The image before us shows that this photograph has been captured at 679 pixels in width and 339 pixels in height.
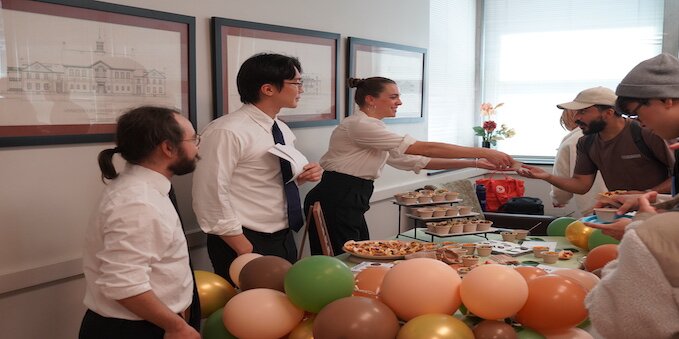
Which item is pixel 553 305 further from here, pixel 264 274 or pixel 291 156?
pixel 291 156

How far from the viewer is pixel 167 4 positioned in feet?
9.46

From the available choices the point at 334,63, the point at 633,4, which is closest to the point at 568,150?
the point at 334,63

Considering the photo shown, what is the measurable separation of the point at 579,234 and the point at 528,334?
1.35m

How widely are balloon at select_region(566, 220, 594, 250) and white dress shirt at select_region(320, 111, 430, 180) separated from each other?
94 centimetres

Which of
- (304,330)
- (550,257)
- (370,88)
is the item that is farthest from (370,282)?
(370,88)

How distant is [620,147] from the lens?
345 cm

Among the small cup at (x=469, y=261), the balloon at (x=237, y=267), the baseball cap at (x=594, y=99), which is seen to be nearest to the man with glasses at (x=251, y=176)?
the balloon at (x=237, y=267)

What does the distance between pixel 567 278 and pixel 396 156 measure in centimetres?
212

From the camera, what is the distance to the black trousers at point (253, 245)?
2.73 meters

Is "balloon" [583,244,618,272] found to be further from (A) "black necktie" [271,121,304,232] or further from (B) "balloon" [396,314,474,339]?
(A) "black necktie" [271,121,304,232]

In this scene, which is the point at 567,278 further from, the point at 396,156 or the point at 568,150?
the point at 568,150

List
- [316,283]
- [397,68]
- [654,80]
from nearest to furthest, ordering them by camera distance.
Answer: [654,80] < [316,283] < [397,68]

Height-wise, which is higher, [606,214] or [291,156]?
[291,156]

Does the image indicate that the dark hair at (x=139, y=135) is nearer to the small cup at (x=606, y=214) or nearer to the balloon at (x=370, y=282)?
the balloon at (x=370, y=282)
